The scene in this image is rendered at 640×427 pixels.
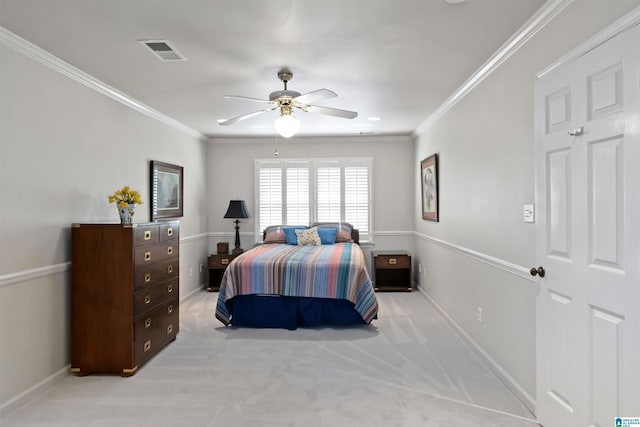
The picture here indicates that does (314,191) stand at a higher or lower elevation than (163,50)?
lower

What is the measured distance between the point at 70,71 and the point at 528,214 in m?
3.74

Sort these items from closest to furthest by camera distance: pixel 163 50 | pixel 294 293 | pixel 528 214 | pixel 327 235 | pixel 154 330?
pixel 528 214 < pixel 163 50 < pixel 154 330 < pixel 294 293 < pixel 327 235

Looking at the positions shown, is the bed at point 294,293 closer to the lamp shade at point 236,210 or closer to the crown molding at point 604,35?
the lamp shade at point 236,210

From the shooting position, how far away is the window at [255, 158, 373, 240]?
6781 mm

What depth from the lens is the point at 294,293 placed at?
4340 millimetres

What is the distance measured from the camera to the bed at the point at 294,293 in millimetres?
4336

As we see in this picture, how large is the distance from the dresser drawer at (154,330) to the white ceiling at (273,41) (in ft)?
7.14

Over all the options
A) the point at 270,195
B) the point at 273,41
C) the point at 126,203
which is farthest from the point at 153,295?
the point at 270,195

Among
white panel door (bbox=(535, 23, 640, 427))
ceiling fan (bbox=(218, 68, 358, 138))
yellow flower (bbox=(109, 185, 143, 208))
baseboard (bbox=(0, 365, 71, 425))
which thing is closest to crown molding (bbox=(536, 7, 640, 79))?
white panel door (bbox=(535, 23, 640, 427))

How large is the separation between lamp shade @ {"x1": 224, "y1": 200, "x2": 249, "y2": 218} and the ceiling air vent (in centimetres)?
357

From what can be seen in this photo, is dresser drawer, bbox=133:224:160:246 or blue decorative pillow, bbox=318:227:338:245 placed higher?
dresser drawer, bbox=133:224:160:246

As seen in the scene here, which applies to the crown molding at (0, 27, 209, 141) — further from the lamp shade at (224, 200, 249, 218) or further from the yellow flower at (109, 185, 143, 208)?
the lamp shade at (224, 200, 249, 218)

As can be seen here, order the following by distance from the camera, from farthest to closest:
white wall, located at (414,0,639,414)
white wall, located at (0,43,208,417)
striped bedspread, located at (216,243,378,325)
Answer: striped bedspread, located at (216,243,378,325) → white wall, located at (0,43,208,417) → white wall, located at (414,0,639,414)

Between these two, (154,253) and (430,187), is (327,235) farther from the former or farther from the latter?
(154,253)
